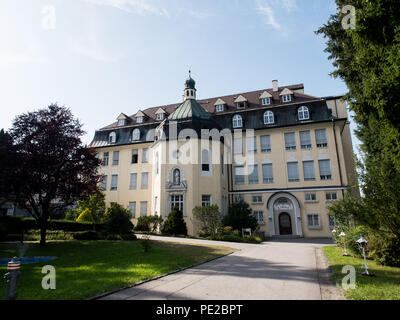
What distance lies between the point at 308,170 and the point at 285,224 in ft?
20.5

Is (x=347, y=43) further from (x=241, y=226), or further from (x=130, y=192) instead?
(x=130, y=192)

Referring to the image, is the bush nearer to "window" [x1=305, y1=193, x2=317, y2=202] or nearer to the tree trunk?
the tree trunk

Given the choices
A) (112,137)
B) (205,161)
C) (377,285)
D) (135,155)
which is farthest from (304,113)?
(112,137)

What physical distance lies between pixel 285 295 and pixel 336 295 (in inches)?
44.8

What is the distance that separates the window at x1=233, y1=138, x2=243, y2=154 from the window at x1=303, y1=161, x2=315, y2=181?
7055 mm

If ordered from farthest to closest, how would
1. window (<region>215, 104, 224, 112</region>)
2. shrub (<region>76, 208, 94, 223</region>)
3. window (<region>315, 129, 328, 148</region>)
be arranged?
window (<region>215, 104, 224, 112</region>)
window (<region>315, 129, 328, 148</region>)
shrub (<region>76, 208, 94, 223</region>)

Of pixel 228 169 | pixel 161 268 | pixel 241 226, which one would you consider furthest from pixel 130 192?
pixel 161 268

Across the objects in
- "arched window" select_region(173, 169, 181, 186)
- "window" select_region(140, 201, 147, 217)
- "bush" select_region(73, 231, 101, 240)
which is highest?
"arched window" select_region(173, 169, 181, 186)

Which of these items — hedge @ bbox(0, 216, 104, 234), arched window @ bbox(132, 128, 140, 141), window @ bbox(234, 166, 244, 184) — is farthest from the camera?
arched window @ bbox(132, 128, 140, 141)

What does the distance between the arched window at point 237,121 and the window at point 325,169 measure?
9.64 metres

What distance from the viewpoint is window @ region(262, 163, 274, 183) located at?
90.3 feet

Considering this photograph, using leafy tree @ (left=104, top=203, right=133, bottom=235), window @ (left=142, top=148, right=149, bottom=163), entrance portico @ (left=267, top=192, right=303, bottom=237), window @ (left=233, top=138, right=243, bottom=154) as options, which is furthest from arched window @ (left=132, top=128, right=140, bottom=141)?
entrance portico @ (left=267, top=192, right=303, bottom=237)

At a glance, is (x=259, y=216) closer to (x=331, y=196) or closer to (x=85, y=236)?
(x=331, y=196)
